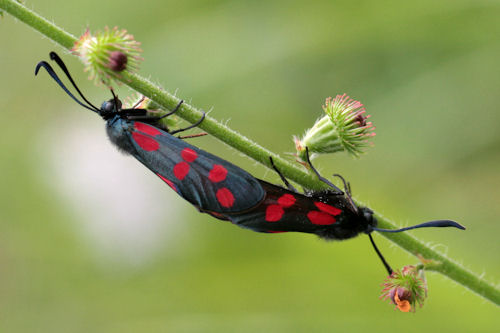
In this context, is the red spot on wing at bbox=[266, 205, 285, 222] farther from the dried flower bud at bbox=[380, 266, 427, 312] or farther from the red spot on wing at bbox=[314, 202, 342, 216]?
the dried flower bud at bbox=[380, 266, 427, 312]

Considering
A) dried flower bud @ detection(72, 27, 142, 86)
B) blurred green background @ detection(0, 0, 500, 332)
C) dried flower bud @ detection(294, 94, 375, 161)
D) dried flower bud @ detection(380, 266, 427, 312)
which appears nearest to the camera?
dried flower bud @ detection(72, 27, 142, 86)

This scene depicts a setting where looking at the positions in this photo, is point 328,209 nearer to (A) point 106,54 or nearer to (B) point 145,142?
(B) point 145,142

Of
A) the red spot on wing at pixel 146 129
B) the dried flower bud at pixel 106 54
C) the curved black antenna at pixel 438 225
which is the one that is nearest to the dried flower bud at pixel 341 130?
the curved black antenna at pixel 438 225

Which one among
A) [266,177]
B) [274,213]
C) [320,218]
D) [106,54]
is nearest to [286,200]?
[274,213]

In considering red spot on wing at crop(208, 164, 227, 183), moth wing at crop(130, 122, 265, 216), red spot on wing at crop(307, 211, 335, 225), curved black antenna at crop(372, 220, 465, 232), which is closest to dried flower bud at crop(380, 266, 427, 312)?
curved black antenna at crop(372, 220, 465, 232)

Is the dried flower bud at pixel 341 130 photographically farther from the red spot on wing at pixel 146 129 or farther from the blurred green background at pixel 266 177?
the blurred green background at pixel 266 177

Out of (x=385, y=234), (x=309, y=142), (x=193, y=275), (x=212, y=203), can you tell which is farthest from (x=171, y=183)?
(x=193, y=275)

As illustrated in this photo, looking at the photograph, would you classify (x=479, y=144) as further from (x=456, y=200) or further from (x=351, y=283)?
(x=351, y=283)
